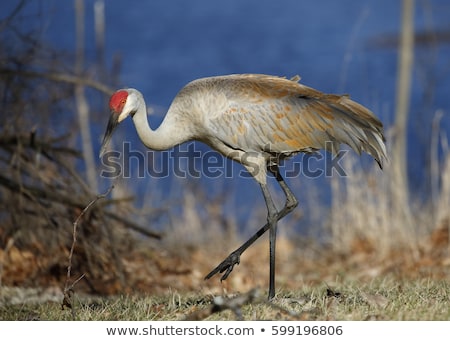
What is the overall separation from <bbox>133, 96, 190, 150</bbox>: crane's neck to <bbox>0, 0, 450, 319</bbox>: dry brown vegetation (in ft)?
4.38

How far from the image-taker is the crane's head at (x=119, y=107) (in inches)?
241

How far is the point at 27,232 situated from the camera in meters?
7.95

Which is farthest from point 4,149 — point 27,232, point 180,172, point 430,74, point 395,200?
point 430,74

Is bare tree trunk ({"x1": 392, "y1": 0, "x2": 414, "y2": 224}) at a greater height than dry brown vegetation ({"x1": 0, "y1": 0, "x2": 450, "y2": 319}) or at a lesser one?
greater

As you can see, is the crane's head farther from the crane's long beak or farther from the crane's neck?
the crane's neck

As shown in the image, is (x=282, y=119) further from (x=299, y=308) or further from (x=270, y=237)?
(x=299, y=308)

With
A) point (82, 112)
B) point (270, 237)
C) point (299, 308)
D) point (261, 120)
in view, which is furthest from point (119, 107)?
point (82, 112)

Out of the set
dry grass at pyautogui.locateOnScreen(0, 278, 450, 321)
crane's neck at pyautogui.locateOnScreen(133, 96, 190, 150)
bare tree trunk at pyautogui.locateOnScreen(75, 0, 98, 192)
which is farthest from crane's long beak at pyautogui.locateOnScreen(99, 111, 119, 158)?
bare tree trunk at pyautogui.locateOnScreen(75, 0, 98, 192)

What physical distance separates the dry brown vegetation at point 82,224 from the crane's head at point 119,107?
1.64 metres

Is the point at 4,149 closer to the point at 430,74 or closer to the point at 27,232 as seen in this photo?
the point at 27,232

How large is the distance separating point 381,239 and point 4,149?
16.7 ft

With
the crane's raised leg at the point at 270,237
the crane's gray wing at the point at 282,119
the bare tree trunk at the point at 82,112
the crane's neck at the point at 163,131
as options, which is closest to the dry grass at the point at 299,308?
the crane's raised leg at the point at 270,237

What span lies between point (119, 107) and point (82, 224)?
2066 millimetres

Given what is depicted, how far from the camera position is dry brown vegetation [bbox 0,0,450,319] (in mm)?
7824
